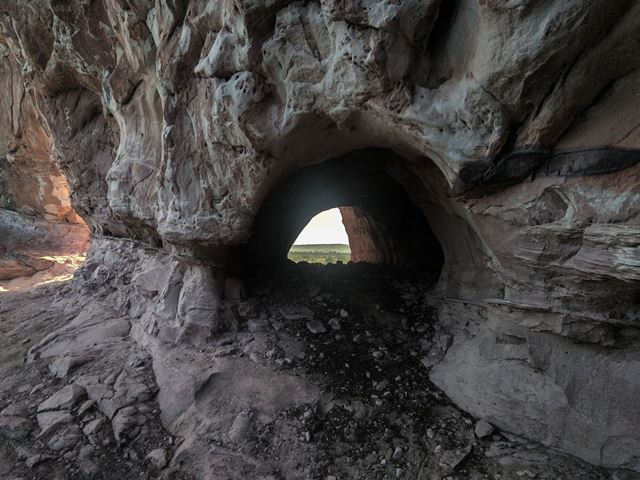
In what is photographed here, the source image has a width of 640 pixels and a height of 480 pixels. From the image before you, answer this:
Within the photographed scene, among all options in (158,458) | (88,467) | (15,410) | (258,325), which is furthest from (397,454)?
(15,410)

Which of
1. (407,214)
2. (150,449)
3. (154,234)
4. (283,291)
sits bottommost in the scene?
(150,449)

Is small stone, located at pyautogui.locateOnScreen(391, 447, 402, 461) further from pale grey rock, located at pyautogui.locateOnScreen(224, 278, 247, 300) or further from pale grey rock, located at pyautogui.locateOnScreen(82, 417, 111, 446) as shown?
pale grey rock, located at pyautogui.locateOnScreen(224, 278, 247, 300)

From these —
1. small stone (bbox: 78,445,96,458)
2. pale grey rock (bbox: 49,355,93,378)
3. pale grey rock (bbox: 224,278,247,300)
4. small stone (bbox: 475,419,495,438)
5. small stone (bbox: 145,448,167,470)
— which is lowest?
small stone (bbox: 78,445,96,458)

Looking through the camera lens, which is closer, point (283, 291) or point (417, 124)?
point (417, 124)

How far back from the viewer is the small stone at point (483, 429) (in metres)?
2.42

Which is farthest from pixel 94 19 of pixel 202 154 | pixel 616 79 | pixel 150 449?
pixel 616 79

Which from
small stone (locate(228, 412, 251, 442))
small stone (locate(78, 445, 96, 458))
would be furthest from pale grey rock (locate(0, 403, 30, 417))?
small stone (locate(228, 412, 251, 442))

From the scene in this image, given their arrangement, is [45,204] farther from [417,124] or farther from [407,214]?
[417,124]

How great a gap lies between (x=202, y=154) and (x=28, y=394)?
2667mm

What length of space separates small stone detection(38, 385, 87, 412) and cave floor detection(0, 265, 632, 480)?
0.09 metres

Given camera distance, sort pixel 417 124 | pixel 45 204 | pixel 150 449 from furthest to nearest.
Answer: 1. pixel 45 204
2. pixel 150 449
3. pixel 417 124

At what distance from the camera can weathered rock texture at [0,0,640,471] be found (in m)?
1.75

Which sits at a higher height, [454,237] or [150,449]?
[454,237]

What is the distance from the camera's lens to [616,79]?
1.73 meters
